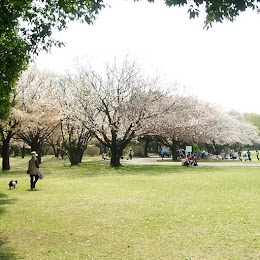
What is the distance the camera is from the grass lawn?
271 inches

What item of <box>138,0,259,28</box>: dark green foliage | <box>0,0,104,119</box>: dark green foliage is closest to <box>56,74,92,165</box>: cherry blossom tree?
<box>0,0,104,119</box>: dark green foliage

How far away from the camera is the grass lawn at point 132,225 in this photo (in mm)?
6871

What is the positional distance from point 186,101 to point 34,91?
1715 centimetres

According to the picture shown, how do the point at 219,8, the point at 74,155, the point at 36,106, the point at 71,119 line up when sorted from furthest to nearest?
the point at 74,155, the point at 71,119, the point at 36,106, the point at 219,8

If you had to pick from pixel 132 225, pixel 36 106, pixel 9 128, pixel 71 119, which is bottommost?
pixel 132 225

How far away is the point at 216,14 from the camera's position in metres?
7.07

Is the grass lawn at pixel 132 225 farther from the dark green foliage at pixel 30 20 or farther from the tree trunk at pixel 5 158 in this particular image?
the tree trunk at pixel 5 158

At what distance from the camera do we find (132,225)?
8961 mm

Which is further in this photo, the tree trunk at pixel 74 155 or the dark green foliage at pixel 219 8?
the tree trunk at pixel 74 155

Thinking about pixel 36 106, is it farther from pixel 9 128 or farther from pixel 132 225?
pixel 132 225

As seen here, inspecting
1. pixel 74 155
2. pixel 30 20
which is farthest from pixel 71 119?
pixel 30 20

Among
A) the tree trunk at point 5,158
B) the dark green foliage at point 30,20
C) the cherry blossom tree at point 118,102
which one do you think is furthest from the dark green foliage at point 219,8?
the tree trunk at point 5,158

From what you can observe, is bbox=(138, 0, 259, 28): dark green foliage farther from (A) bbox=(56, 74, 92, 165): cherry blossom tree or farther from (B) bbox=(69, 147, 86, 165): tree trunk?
(B) bbox=(69, 147, 86, 165): tree trunk

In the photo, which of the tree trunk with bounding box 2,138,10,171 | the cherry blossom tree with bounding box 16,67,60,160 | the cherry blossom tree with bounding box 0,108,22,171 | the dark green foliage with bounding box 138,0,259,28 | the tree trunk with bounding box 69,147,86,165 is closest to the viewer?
the dark green foliage with bounding box 138,0,259,28
